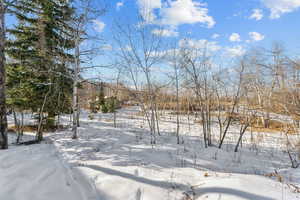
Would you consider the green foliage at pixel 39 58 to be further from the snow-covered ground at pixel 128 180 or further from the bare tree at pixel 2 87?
the snow-covered ground at pixel 128 180

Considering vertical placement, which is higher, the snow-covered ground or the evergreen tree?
the evergreen tree

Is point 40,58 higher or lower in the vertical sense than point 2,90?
higher

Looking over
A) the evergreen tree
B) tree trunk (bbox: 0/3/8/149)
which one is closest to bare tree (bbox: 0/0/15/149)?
tree trunk (bbox: 0/3/8/149)

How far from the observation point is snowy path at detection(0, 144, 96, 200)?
2.11 m

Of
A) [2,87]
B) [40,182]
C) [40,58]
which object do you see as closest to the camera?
[40,182]

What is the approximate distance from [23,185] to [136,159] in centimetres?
206

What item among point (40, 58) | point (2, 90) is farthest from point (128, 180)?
point (40, 58)

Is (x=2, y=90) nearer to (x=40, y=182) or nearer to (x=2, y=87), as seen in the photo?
(x=2, y=87)

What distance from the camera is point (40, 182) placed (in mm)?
2373

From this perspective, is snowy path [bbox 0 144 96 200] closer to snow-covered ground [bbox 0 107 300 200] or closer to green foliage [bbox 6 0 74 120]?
snow-covered ground [bbox 0 107 300 200]

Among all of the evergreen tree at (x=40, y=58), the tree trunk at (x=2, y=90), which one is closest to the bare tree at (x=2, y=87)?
the tree trunk at (x=2, y=90)

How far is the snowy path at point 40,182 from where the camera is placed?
2109 millimetres

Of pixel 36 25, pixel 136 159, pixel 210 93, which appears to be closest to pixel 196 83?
Answer: pixel 210 93

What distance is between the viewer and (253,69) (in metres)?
5.12
